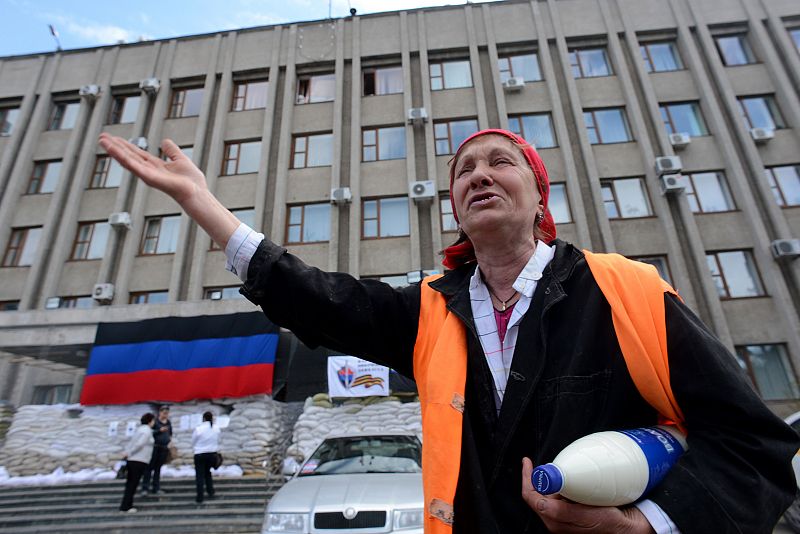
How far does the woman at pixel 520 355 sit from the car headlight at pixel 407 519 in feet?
10.4

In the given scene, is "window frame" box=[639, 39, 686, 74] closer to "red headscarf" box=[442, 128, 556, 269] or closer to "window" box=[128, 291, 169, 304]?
"red headscarf" box=[442, 128, 556, 269]

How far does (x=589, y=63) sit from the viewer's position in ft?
56.2

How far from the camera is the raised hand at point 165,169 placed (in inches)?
60.4

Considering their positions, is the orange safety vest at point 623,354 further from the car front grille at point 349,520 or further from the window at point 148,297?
the window at point 148,297

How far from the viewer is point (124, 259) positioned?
603 inches

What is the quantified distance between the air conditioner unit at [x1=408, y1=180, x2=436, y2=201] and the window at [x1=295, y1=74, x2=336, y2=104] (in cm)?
592

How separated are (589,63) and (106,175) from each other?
19946 millimetres

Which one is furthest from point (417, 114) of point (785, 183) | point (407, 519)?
point (407, 519)

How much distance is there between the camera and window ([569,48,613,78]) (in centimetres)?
1694

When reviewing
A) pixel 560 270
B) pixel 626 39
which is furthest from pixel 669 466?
pixel 626 39

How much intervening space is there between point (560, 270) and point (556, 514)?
749mm

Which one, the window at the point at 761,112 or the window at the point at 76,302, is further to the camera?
the window at the point at 761,112

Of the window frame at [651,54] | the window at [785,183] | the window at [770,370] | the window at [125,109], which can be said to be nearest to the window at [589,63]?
the window frame at [651,54]

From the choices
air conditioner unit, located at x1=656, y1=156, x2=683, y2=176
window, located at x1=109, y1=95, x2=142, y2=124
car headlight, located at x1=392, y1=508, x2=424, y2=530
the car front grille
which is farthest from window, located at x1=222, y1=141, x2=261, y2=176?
car headlight, located at x1=392, y1=508, x2=424, y2=530
